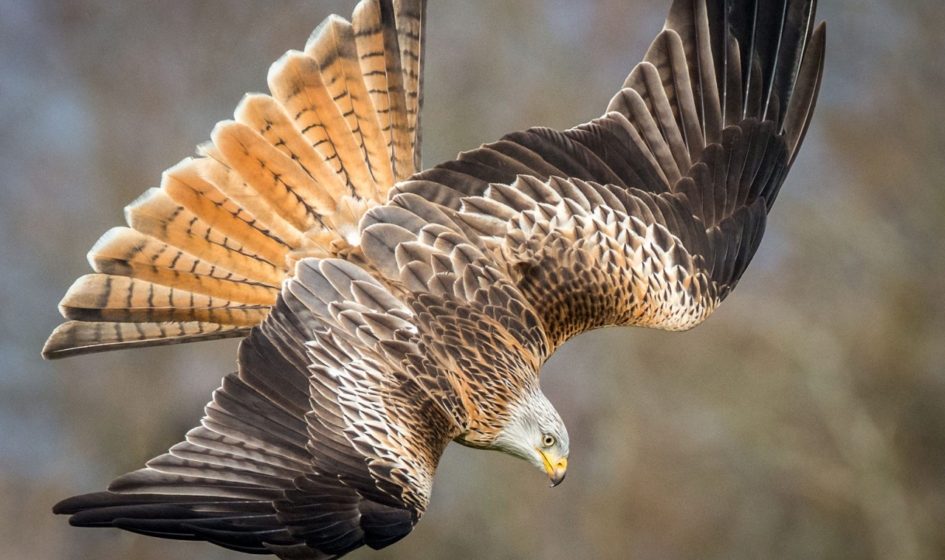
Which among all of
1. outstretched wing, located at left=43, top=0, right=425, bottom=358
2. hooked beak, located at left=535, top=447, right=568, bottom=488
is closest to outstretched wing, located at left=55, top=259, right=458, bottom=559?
outstretched wing, located at left=43, top=0, right=425, bottom=358

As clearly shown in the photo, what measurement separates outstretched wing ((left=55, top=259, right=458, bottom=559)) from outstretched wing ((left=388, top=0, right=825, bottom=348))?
647 millimetres

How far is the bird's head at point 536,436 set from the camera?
15.0ft

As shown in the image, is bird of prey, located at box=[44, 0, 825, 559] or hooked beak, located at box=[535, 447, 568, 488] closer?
bird of prey, located at box=[44, 0, 825, 559]

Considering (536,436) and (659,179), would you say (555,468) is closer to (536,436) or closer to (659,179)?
(536,436)

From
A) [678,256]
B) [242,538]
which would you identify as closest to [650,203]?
[678,256]

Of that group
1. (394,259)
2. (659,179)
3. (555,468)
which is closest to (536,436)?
(555,468)

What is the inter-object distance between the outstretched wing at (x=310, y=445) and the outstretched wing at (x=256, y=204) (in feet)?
0.97

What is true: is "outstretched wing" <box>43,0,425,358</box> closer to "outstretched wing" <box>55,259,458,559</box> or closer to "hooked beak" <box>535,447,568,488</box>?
"outstretched wing" <box>55,259,458,559</box>

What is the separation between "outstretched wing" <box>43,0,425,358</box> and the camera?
465 centimetres

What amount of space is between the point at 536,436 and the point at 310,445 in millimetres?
1003

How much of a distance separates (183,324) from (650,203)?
7.16 ft

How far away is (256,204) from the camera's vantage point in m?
4.73

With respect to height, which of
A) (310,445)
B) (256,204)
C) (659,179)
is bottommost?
(310,445)

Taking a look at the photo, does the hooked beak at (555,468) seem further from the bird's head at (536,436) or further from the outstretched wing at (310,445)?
the outstretched wing at (310,445)
